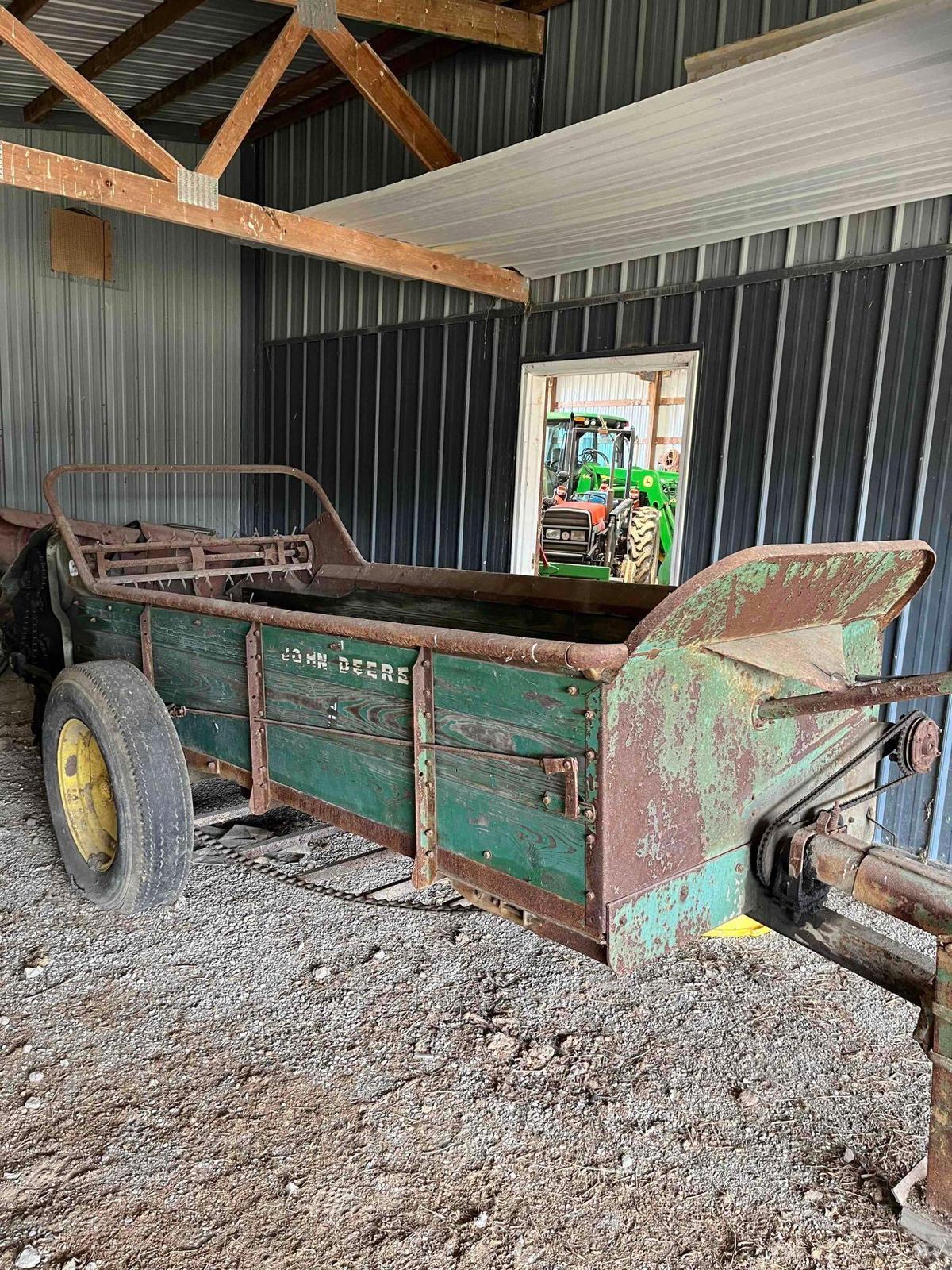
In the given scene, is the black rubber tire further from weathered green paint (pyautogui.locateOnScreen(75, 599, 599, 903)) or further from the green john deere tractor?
the green john deere tractor

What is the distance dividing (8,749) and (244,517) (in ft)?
15.5

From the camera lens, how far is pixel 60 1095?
2.57 m

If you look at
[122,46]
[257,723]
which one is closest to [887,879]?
[257,723]

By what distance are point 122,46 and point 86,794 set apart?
6.79 m

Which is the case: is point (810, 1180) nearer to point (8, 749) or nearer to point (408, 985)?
point (408, 985)

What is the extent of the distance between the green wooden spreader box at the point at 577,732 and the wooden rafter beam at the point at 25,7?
586cm

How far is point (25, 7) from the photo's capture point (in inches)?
262

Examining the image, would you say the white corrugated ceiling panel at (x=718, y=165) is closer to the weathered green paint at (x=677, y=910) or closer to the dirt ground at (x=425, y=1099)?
the weathered green paint at (x=677, y=910)

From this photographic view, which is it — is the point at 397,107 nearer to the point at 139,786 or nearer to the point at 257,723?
the point at 257,723

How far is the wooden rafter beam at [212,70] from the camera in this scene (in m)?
7.35

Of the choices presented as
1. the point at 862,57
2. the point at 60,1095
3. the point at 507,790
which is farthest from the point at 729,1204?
the point at 862,57

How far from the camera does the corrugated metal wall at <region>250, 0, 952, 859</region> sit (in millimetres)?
4598

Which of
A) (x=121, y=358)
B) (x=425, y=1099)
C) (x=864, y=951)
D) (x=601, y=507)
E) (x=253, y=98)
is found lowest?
(x=425, y=1099)

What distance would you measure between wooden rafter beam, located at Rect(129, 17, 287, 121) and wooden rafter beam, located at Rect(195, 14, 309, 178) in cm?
223
